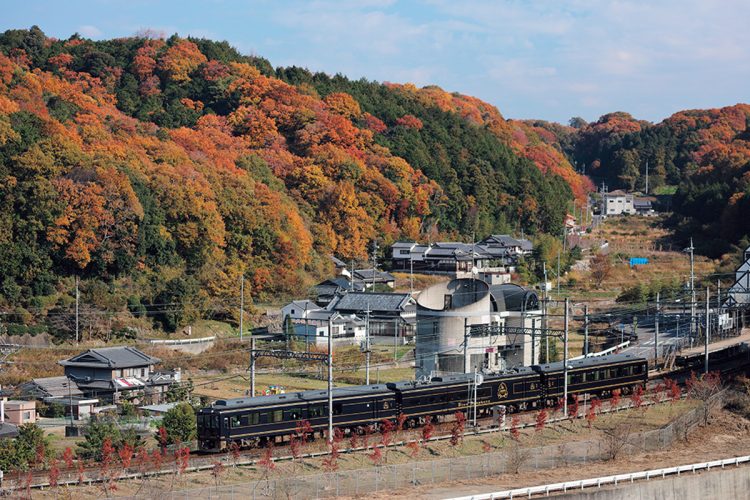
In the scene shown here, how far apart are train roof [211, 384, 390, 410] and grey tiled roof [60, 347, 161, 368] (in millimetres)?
8561

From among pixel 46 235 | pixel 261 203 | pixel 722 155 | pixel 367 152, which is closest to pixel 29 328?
pixel 46 235

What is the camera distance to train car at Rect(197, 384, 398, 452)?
2636 cm

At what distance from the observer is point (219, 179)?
53.8 meters

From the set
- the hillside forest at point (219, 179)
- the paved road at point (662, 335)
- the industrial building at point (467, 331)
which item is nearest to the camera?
the industrial building at point (467, 331)

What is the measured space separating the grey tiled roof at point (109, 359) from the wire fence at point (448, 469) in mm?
12223

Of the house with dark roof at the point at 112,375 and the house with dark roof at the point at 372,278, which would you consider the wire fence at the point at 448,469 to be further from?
the house with dark roof at the point at 372,278

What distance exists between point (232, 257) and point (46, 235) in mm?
9162

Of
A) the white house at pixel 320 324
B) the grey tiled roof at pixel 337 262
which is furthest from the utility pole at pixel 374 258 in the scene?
the white house at pixel 320 324

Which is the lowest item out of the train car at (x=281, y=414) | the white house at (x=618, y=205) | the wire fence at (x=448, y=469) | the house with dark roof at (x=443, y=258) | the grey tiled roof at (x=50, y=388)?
the wire fence at (x=448, y=469)

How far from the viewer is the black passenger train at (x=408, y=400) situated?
2659 centimetres

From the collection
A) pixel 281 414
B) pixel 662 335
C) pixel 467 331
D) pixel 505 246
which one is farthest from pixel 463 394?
pixel 505 246

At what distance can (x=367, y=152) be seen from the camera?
6962 cm

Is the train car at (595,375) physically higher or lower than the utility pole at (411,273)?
lower

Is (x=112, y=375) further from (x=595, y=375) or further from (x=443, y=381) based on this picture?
(x=595, y=375)
